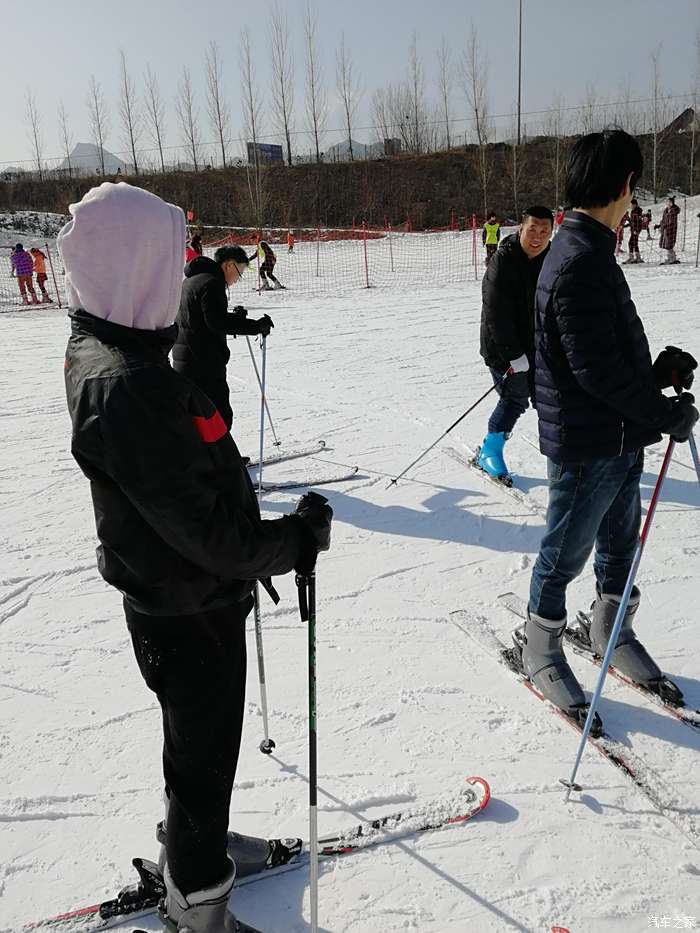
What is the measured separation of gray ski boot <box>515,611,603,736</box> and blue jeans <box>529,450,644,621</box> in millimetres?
60

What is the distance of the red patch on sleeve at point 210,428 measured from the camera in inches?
56.1

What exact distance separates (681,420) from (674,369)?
205 mm

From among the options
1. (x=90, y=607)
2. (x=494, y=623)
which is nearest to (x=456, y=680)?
(x=494, y=623)

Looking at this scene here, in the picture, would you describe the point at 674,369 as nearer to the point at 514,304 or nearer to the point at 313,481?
the point at 514,304

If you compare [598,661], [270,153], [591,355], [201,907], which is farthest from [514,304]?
[270,153]

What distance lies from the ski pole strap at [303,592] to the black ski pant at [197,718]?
0.15m

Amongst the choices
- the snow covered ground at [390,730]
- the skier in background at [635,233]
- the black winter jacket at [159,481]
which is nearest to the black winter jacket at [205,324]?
the snow covered ground at [390,730]

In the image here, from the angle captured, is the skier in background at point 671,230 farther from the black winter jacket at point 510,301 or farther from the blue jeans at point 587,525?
the blue jeans at point 587,525

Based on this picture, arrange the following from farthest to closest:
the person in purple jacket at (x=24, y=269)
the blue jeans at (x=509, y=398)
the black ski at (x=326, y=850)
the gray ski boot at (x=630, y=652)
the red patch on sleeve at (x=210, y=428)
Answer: the person in purple jacket at (x=24, y=269) < the blue jeans at (x=509, y=398) < the gray ski boot at (x=630, y=652) < the black ski at (x=326, y=850) < the red patch on sleeve at (x=210, y=428)

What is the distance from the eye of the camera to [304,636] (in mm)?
3246

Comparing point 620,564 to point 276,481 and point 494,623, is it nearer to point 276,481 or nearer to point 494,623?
point 494,623

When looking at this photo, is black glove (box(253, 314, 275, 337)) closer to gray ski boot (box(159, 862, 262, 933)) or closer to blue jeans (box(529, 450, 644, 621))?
blue jeans (box(529, 450, 644, 621))

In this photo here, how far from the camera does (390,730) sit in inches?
103

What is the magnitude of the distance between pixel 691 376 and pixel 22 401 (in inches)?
288
